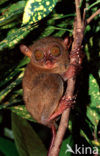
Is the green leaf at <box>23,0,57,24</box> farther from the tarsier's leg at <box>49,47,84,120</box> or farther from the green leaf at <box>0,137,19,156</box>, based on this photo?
the green leaf at <box>0,137,19,156</box>

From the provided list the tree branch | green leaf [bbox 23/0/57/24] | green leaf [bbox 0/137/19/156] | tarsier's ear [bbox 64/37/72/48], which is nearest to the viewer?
green leaf [bbox 23/0/57/24]

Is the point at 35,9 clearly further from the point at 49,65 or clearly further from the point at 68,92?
the point at 49,65

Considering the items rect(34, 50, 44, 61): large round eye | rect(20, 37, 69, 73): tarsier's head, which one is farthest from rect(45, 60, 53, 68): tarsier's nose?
rect(34, 50, 44, 61): large round eye

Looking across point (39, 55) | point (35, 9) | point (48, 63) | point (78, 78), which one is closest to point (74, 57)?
point (48, 63)

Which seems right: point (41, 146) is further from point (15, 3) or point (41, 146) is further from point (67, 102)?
point (15, 3)

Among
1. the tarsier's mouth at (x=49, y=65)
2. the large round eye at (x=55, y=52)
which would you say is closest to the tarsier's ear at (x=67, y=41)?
the large round eye at (x=55, y=52)

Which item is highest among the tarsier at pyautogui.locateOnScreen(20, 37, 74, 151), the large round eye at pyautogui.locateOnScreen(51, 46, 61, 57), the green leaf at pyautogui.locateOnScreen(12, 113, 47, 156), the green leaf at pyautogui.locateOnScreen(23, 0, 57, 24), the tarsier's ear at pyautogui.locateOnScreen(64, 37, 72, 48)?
the green leaf at pyautogui.locateOnScreen(23, 0, 57, 24)

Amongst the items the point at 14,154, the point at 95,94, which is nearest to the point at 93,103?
the point at 95,94
